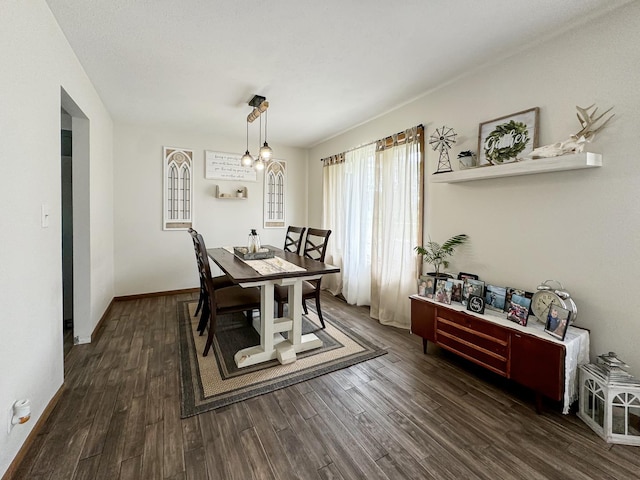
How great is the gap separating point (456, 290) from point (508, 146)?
121 centimetres

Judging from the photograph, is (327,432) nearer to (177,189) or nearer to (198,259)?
(198,259)

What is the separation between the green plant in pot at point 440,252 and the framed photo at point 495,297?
407 millimetres

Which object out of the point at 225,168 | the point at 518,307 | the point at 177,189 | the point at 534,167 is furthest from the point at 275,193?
the point at 518,307

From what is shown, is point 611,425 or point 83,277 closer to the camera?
point 611,425

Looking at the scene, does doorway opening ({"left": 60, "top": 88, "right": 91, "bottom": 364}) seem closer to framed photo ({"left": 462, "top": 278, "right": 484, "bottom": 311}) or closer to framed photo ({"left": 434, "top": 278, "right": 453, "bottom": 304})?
framed photo ({"left": 434, "top": 278, "right": 453, "bottom": 304})

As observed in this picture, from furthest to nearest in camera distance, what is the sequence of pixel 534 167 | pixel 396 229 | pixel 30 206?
pixel 396 229 → pixel 534 167 → pixel 30 206

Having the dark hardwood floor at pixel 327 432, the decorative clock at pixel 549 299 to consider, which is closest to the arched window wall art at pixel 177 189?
the dark hardwood floor at pixel 327 432

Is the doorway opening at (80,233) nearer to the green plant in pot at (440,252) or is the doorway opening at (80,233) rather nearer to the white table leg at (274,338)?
the white table leg at (274,338)

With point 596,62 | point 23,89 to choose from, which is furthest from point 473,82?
point 23,89

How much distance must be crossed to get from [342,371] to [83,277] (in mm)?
2550

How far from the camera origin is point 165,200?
4.22m

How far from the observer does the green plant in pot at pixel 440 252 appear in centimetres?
259

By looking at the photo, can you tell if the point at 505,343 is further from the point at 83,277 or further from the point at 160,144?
the point at 160,144

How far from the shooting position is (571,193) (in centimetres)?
192
